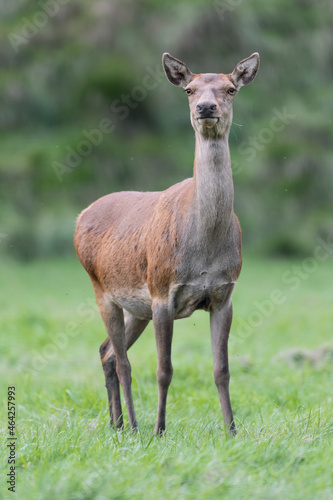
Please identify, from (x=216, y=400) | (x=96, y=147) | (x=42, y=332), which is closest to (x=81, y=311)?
(x=42, y=332)

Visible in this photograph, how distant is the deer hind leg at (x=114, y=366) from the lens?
5664 millimetres

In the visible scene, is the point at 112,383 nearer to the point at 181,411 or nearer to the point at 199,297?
the point at 181,411

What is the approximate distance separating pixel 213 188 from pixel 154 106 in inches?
862

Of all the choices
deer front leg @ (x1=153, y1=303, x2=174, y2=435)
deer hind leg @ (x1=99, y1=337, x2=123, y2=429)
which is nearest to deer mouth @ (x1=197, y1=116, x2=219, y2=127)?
deer front leg @ (x1=153, y1=303, x2=174, y2=435)

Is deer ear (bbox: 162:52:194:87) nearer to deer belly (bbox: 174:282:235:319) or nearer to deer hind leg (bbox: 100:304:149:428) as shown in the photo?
deer belly (bbox: 174:282:235:319)

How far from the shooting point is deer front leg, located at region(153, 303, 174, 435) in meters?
4.91

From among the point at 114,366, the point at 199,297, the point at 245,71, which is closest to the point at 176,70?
Answer: the point at 245,71

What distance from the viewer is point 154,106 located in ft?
86.1

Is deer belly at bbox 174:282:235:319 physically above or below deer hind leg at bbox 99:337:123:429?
above

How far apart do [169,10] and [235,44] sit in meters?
2.73

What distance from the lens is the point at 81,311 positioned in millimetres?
13320

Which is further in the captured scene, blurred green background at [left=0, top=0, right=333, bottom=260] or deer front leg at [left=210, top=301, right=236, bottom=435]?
blurred green background at [left=0, top=0, right=333, bottom=260]

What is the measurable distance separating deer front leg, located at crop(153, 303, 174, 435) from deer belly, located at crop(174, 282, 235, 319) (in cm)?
11

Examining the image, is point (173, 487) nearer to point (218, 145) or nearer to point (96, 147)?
point (218, 145)
